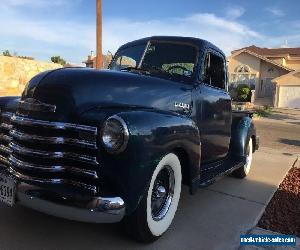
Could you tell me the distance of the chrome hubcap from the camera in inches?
148

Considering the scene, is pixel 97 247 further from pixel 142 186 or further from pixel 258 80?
pixel 258 80

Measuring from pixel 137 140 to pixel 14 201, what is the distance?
3.67ft

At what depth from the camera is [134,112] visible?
338 centimetres

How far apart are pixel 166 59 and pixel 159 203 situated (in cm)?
181

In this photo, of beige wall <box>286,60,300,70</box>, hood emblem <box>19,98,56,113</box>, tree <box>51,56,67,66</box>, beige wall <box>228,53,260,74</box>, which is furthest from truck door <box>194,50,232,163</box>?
beige wall <box>286,60,300,70</box>

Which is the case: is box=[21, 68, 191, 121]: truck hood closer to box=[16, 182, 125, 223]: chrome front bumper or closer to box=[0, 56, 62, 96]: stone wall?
box=[16, 182, 125, 223]: chrome front bumper

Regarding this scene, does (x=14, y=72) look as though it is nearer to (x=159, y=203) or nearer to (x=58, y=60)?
(x=159, y=203)

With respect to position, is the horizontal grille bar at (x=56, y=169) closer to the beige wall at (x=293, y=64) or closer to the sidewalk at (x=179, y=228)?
the sidewalk at (x=179, y=228)

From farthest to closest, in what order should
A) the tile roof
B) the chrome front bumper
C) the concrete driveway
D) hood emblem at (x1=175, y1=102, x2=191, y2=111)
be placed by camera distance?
the tile roof, hood emblem at (x1=175, y1=102, x2=191, y2=111), the concrete driveway, the chrome front bumper

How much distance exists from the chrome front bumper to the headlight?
39 cm

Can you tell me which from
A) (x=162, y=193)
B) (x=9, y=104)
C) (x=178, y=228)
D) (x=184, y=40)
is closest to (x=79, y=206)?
(x=162, y=193)

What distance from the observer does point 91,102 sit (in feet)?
11.1

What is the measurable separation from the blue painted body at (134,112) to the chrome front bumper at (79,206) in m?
0.11

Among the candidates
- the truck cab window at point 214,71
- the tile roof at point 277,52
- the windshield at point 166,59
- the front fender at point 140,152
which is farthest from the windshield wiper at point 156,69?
the tile roof at point 277,52
